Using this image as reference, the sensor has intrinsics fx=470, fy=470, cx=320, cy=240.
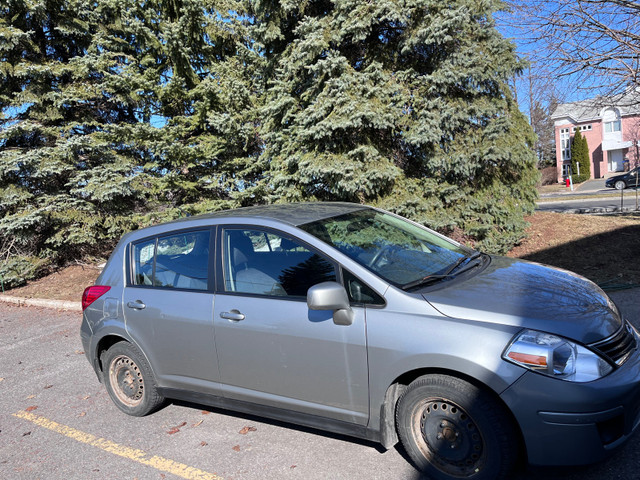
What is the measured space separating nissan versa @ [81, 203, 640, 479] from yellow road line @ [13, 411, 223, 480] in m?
0.42

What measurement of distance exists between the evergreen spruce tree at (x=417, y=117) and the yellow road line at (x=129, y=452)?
17.8 feet

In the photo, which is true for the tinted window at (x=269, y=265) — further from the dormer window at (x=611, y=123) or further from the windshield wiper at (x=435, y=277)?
the dormer window at (x=611, y=123)

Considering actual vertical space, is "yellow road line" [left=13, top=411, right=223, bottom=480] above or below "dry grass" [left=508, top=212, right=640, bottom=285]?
below

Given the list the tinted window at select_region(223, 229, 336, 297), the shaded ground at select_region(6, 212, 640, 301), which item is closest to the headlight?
the tinted window at select_region(223, 229, 336, 297)

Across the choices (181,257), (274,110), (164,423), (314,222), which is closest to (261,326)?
(314,222)

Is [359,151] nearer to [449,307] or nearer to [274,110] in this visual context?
[274,110]

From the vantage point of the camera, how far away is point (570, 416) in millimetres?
2387

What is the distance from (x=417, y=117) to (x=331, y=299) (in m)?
6.16

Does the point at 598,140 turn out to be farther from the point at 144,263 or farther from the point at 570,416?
Result: the point at 570,416

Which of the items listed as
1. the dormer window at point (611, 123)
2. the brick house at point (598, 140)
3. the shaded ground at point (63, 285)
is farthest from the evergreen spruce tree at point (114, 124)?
the dormer window at point (611, 123)

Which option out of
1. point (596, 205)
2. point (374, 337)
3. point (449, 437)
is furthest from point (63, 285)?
point (596, 205)

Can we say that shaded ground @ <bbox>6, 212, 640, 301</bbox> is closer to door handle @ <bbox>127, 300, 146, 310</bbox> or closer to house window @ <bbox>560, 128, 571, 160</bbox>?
door handle @ <bbox>127, 300, 146, 310</bbox>

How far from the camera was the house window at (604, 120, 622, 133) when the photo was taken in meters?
45.7

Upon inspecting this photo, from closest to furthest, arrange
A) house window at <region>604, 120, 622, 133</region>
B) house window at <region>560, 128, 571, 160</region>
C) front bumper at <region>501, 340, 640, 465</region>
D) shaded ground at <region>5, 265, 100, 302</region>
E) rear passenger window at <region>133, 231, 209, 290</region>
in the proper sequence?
front bumper at <region>501, 340, 640, 465</region>, rear passenger window at <region>133, 231, 209, 290</region>, shaded ground at <region>5, 265, 100, 302</region>, house window at <region>604, 120, 622, 133</region>, house window at <region>560, 128, 571, 160</region>
